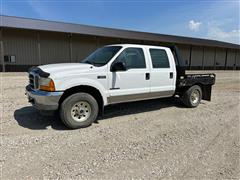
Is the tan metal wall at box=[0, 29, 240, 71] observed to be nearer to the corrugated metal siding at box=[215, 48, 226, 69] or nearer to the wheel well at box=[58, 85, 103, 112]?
the wheel well at box=[58, 85, 103, 112]

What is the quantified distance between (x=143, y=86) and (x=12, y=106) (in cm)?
432

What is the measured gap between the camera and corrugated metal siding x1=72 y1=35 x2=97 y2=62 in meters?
20.7

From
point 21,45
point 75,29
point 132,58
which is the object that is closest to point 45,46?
point 21,45

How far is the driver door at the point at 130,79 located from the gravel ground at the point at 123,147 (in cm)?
69

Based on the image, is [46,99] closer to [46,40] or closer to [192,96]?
[192,96]

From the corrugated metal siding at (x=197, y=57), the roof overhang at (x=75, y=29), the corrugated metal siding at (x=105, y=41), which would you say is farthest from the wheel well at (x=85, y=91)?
the corrugated metal siding at (x=197, y=57)

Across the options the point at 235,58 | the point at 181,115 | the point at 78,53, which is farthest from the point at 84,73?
the point at 235,58

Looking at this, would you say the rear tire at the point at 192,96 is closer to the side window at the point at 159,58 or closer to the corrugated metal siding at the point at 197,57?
the side window at the point at 159,58

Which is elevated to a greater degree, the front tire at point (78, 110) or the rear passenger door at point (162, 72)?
the rear passenger door at point (162, 72)

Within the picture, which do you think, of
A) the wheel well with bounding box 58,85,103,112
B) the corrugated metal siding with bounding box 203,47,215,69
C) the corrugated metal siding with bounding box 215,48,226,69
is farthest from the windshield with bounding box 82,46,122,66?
the corrugated metal siding with bounding box 215,48,226,69

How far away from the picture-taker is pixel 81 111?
4105 millimetres

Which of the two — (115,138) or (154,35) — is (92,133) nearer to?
(115,138)

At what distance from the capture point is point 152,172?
8.38 ft

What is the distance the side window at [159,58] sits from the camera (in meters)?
5.12
